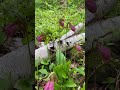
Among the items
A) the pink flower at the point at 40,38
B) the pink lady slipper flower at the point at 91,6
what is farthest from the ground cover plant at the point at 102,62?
the pink flower at the point at 40,38

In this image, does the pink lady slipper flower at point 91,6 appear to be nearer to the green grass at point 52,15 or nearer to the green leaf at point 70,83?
the green grass at point 52,15

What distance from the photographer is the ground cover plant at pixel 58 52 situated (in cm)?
69

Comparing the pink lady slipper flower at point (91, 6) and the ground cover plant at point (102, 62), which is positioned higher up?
the pink lady slipper flower at point (91, 6)

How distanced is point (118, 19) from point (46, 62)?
0.44 metres

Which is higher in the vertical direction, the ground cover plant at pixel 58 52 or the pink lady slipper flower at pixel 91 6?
the pink lady slipper flower at pixel 91 6

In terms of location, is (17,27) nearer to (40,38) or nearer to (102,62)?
(40,38)

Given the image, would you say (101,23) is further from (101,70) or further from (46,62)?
(46,62)

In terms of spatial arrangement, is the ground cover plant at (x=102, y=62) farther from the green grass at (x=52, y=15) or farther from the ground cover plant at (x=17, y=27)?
the ground cover plant at (x=17, y=27)

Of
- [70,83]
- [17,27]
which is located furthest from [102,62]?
[17,27]

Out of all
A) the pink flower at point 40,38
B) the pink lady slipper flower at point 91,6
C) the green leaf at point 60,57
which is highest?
the pink lady slipper flower at point 91,6

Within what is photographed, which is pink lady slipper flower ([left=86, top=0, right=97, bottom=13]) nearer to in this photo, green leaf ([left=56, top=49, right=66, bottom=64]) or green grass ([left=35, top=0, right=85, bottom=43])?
green grass ([left=35, top=0, right=85, bottom=43])

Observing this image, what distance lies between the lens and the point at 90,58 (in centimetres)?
88

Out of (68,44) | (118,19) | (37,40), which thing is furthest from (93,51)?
(118,19)

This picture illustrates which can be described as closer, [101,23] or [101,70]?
[101,70]
